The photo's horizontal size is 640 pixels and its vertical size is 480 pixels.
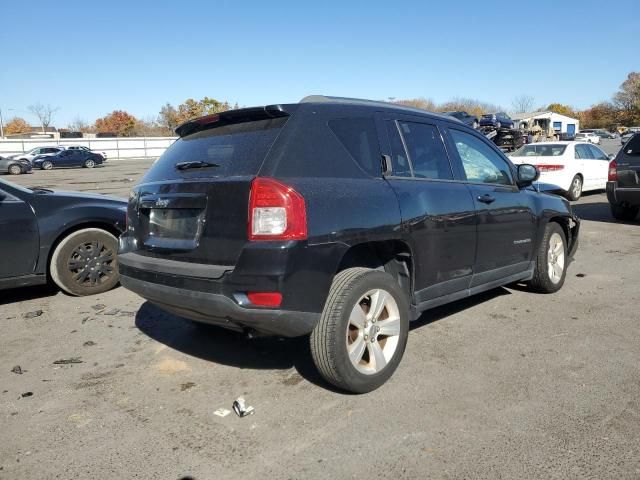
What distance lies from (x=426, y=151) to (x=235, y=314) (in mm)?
2018

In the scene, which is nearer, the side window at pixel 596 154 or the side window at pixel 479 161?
the side window at pixel 479 161

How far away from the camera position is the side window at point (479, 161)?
4387 millimetres

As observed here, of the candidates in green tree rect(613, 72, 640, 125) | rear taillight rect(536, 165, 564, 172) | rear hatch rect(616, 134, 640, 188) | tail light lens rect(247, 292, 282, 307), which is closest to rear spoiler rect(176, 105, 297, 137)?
tail light lens rect(247, 292, 282, 307)

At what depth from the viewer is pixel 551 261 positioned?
5480 mm

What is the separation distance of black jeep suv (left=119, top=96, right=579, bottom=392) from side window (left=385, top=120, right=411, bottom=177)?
0.01 metres

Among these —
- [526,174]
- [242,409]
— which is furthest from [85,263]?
[526,174]

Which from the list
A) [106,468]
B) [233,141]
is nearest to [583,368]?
[233,141]

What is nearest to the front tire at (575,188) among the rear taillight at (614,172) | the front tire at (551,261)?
the rear taillight at (614,172)

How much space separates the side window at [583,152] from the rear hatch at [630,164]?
3.88 meters

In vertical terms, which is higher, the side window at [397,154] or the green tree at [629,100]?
the green tree at [629,100]

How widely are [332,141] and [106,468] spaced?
2.24 meters

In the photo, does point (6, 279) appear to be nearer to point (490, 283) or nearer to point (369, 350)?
point (369, 350)

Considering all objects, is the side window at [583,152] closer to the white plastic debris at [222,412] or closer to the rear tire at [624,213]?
the rear tire at [624,213]

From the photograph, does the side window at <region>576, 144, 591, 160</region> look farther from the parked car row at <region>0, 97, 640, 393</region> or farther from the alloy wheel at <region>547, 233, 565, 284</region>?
the parked car row at <region>0, 97, 640, 393</region>
